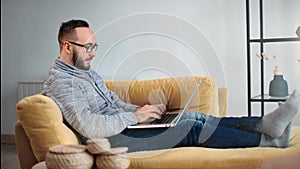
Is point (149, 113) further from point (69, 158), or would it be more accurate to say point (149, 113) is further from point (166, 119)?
point (69, 158)

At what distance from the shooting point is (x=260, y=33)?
249cm

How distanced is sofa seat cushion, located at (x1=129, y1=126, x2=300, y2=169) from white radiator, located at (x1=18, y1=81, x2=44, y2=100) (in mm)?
1900

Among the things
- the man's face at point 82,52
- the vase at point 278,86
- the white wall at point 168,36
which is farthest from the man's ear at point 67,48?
the vase at point 278,86

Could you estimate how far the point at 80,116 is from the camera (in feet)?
4.64

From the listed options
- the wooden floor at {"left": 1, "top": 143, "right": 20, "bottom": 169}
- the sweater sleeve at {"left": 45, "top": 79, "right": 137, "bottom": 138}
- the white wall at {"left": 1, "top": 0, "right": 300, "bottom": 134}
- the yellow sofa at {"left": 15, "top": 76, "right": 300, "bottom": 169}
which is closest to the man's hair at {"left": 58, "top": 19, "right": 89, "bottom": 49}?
the sweater sleeve at {"left": 45, "top": 79, "right": 137, "bottom": 138}

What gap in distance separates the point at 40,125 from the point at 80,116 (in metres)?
0.15

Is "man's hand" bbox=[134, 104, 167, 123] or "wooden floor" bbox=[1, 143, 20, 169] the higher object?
"man's hand" bbox=[134, 104, 167, 123]

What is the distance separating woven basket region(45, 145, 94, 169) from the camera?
1.17 metres

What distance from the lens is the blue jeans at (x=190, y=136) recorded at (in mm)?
1411

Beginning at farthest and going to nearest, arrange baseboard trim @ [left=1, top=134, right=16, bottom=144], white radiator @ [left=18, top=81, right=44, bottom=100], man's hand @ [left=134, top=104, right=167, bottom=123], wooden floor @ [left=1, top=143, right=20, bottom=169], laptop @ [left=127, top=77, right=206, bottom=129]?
1. baseboard trim @ [left=1, top=134, right=16, bottom=144]
2. white radiator @ [left=18, top=81, right=44, bottom=100]
3. wooden floor @ [left=1, top=143, right=20, bottom=169]
4. man's hand @ [left=134, top=104, right=167, bottom=123]
5. laptop @ [left=127, top=77, right=206, bottom=129]

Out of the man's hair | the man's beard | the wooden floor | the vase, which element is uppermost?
the man's hair

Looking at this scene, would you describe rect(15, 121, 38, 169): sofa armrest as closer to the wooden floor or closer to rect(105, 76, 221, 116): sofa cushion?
rect(105, 76, 221, 116): sofa cushion

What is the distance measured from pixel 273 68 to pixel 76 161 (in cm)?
179

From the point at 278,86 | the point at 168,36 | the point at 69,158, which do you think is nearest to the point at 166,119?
the point at 69,158
